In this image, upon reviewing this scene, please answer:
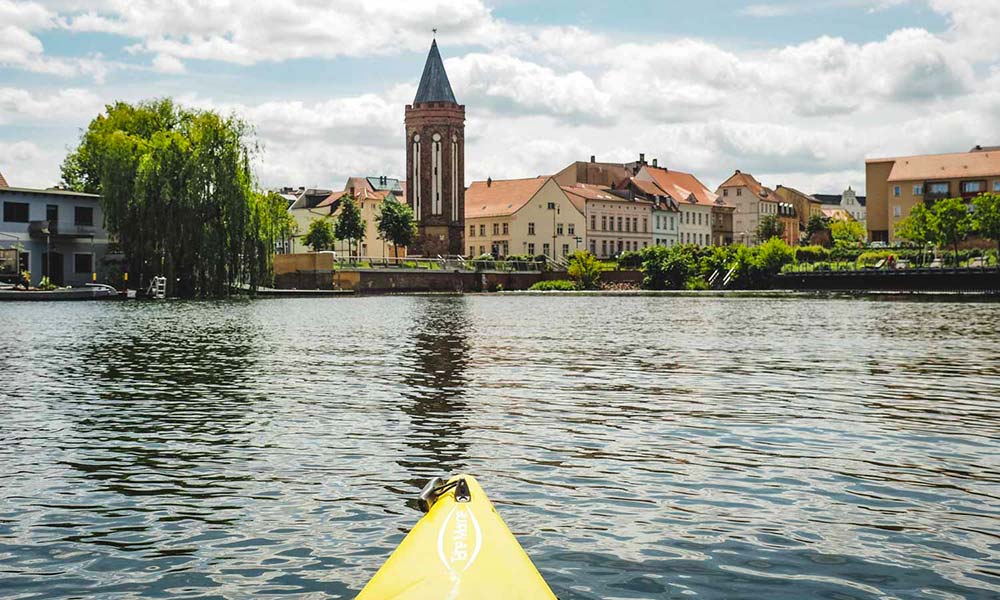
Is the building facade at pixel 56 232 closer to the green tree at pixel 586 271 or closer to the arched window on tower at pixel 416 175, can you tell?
the green tree at pixel 586 271

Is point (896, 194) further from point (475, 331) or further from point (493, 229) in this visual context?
point (475, 331)

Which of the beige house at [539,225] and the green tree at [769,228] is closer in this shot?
the beige house at [539,225]

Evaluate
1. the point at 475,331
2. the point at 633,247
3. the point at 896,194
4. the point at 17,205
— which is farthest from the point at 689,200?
the point at 475,331

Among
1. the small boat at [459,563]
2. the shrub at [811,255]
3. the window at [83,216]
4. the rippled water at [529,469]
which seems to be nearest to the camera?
the small boat at [459,563]

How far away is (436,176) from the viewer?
127 meters

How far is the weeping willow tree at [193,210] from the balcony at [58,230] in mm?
14555

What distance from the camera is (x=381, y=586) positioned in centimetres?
555

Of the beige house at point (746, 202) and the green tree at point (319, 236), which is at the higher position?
the beige house at point (746, 202)

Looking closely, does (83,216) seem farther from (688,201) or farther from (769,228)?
(769,228)

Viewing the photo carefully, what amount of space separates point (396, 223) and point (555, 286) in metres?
19.3

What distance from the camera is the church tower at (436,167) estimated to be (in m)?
126

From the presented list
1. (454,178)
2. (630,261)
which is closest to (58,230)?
(630,261)

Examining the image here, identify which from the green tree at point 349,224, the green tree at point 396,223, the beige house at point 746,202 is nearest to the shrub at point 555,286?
the green tree at point 396,223

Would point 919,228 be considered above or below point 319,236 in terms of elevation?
below
